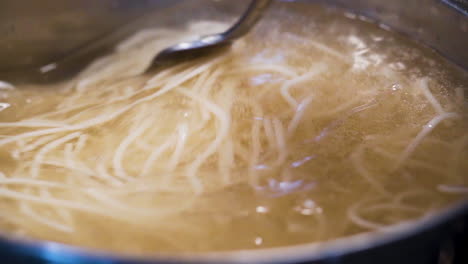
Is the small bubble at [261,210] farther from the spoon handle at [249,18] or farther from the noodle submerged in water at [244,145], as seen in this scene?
the spoon handle at [249,18]

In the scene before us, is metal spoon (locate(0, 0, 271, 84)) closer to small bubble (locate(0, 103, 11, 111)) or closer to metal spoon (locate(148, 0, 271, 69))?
metal spoon (locate(148, 0, 271, 69))

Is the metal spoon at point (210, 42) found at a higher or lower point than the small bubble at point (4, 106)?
higher

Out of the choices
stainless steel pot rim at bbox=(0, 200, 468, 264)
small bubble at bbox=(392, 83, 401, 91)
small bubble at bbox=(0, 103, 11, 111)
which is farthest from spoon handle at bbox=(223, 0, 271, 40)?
stainless steel pot rim at bbox=(0, 200, 468, 264)

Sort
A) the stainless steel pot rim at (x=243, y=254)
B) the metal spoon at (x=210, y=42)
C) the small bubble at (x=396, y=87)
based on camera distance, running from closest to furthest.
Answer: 1. the stainless steel pot rim at (x=243, y=254)
2. the small bubble at (x=396, y=87)
3. the metal spoon at (x=210, y=42)

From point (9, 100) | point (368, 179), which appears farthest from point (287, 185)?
point (9, 100)

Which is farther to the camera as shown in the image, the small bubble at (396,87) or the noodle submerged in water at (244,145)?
the small bubble at (396,87)

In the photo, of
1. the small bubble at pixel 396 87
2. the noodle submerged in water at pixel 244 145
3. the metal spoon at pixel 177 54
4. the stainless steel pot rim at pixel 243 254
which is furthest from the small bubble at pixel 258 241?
the metal spoon at pixel 177 54

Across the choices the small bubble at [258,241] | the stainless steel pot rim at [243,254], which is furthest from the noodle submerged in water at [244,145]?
the stainless steel pot rim at [243,254]

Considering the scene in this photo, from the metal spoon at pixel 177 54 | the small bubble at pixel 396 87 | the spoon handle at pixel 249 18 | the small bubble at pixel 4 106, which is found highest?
the spoon handle at pixel 249 18

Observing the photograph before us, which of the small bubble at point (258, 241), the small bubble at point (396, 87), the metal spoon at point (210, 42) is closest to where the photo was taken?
the small bubble at point (258, 241)
